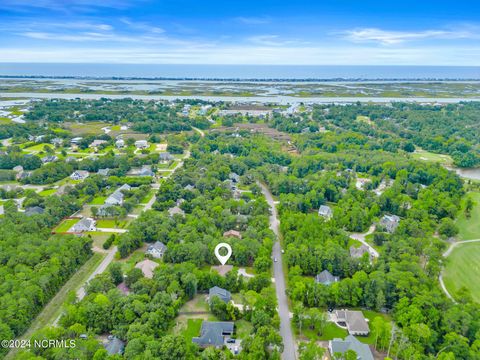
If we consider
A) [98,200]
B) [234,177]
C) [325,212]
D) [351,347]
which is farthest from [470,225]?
[98,200]

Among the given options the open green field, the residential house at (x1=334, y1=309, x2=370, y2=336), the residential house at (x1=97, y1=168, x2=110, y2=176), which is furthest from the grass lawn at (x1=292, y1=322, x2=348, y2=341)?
the open green field

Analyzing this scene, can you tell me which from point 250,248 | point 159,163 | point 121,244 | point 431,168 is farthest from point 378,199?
point 159,163

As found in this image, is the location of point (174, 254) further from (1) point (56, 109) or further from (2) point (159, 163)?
(1) point (56, 109)

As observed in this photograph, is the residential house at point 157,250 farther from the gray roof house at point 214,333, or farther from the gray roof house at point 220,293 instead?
the gray roof house at point 214,333

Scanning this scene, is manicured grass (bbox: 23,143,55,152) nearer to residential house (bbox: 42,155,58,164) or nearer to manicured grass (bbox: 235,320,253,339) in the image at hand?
residential house (bbox: 42,155,58,164)

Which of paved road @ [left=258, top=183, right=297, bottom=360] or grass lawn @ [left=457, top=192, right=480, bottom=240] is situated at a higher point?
grass lawn @ [left=457, top=192, right=480, bottom=240]

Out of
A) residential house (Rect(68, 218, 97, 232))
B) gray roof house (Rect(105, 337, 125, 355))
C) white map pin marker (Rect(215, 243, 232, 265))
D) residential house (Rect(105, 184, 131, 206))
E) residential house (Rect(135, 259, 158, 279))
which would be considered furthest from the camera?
residential house (Rect(105, 184, 131, 206))

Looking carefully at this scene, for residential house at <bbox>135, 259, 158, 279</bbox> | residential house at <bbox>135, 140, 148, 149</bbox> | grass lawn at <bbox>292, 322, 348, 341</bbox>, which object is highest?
residential house at <bbox>135, 140, 148, 149</bbox>
